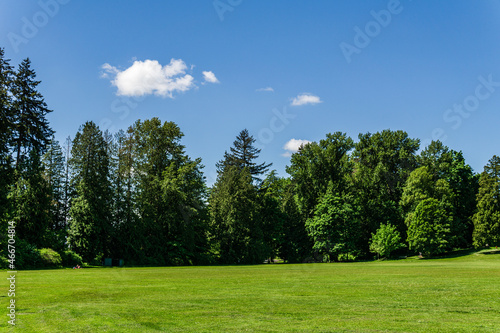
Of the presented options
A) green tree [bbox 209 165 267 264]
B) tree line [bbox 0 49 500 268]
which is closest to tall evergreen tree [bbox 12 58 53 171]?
tree line [bbox 0 49 500 268]

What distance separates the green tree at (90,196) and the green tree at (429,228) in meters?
45.8

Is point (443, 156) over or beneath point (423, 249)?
over

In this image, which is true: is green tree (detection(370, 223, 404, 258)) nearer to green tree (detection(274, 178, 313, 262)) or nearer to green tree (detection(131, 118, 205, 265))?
green tree (detection(274, 178, 313, 262))

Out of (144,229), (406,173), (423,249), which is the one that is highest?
(406,173)

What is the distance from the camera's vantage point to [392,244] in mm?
64312

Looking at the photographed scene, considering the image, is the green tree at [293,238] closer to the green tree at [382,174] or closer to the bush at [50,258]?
the green tree at [382,174]

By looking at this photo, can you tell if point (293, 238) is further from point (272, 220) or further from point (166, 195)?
point (166, 195)

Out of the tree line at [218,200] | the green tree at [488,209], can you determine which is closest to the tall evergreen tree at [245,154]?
the tree line at [218,200]

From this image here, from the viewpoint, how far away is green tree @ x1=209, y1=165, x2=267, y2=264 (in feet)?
188

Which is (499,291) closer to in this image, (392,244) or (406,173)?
(392,244)

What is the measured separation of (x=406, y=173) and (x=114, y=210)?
168 ft

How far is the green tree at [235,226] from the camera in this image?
57219 mm

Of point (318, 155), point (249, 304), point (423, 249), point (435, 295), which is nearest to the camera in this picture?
point (249, 304)

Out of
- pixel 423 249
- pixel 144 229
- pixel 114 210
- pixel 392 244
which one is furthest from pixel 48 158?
pixel 423 249
